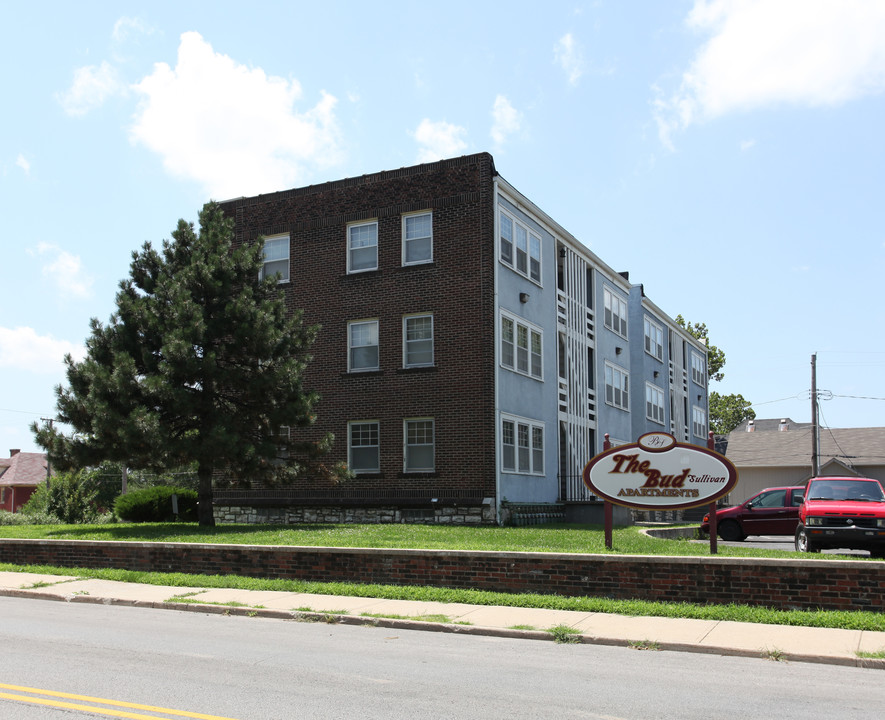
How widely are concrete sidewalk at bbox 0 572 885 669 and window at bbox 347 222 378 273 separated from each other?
1493cm

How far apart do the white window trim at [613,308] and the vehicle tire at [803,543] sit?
18895 mm

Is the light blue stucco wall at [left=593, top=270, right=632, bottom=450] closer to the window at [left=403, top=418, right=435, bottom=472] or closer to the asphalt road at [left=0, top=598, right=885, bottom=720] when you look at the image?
the window at [left=403, top=418, right=435, bottom=472]

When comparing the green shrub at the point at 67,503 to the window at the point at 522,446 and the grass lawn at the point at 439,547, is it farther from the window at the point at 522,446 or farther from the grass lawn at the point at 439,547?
the window at the point at 522,446

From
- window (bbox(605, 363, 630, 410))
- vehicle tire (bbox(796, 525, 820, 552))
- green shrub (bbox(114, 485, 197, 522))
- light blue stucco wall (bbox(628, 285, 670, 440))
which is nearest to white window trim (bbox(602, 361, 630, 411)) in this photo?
window (bbox(605, 363, 630, 410))

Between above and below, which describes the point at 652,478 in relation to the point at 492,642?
above

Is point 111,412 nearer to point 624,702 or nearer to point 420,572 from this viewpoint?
point 420,572

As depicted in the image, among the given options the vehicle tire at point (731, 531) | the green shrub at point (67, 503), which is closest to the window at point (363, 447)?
the green shrub at point (67, 503)

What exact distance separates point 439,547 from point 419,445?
11389 mm

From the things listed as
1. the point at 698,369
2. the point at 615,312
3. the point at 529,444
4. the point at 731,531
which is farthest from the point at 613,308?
the point at 698,369

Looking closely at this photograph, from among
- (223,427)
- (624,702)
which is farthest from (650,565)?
(223,427)

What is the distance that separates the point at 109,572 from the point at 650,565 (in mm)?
10090

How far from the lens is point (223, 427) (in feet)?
69.9

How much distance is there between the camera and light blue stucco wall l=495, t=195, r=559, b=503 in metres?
26.5

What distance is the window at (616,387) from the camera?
120 feet
